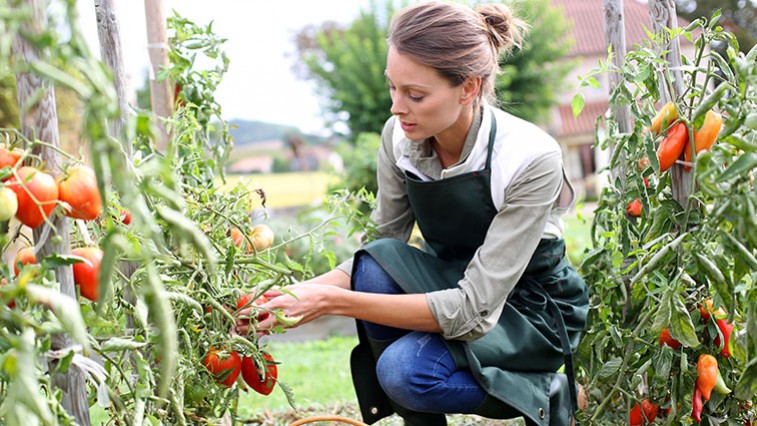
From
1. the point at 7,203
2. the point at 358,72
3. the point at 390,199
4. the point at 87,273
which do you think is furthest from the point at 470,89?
the point at 358,72

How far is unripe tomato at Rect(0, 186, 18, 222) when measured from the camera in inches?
42.5

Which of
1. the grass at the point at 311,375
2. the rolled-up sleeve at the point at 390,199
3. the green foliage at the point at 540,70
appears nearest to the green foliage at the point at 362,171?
the grass at the point at 311,375

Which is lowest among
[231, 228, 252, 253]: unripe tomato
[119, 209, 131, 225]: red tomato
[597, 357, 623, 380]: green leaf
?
[597, 357, 623, 380]: green leaf

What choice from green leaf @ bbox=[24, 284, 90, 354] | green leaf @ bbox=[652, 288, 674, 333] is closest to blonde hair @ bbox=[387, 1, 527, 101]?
green leaf @ bbox=[652, 288, 674, 333]

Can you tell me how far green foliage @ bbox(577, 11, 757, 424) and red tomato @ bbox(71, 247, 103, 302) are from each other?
3.24ft

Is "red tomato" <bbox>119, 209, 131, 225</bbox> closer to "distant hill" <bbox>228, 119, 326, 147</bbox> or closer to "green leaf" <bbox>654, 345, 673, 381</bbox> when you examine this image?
"green leaf" <bbox>654, 345, 673, 381</bbox>

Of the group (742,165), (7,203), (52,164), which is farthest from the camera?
(742,165)

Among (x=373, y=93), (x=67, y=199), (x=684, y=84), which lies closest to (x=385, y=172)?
(x=684, y=84)

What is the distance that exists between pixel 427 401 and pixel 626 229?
25.2 inches

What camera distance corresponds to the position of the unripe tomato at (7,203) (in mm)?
1079

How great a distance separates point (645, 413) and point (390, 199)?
2.69 feet

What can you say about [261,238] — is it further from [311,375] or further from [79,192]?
[311,375]

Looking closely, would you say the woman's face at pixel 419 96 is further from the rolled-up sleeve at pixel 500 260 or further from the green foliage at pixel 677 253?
the green foliage at pixel 677 253

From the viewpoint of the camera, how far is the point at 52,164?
1192 millimetres
